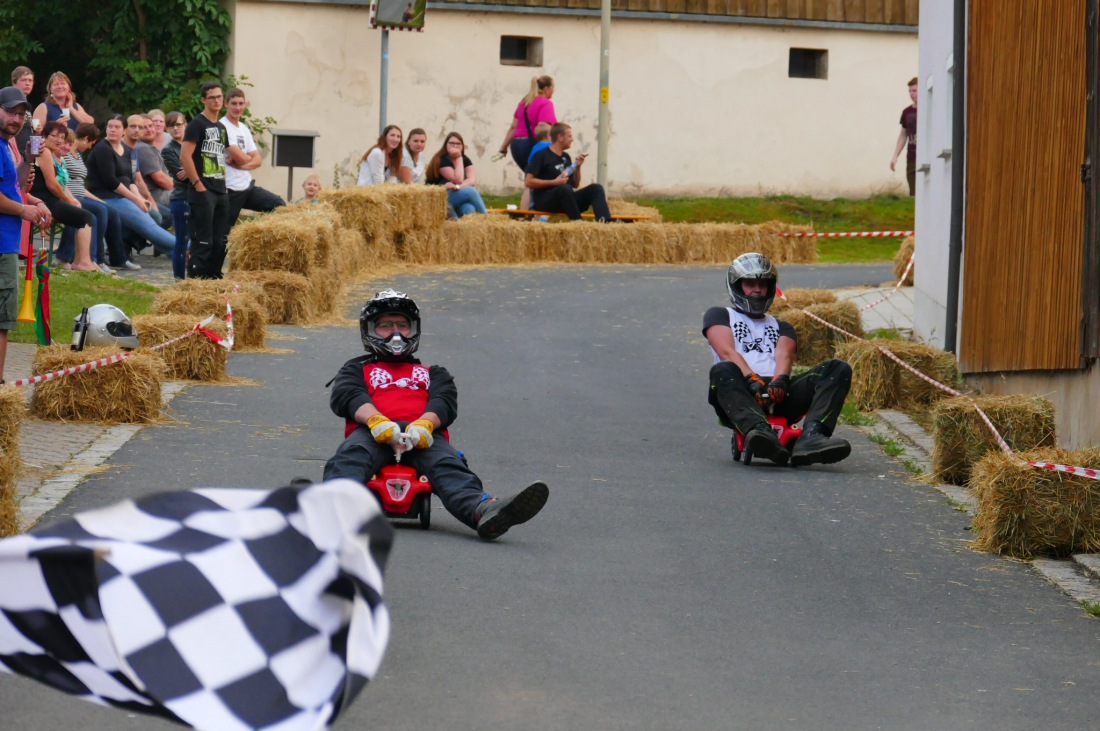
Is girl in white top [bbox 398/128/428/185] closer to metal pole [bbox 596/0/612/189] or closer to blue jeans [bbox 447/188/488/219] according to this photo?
blue jeans [bbox 447/188/488/219]

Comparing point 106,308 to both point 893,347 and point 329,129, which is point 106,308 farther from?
point 329,129

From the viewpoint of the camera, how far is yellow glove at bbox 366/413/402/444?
7949 mm

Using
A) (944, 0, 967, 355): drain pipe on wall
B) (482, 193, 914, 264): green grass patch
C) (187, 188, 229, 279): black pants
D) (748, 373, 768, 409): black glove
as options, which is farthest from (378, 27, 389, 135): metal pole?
(748, 373, 768, 409): black glove

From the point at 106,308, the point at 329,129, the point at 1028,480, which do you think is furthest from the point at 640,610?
the point at 329,129

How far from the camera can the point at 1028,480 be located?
8.07 metres

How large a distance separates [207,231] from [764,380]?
7.52m

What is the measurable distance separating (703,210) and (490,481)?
23220 mm

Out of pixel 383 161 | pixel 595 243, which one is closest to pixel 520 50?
pixel 595 243

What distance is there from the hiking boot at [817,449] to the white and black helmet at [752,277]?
1.01 metres

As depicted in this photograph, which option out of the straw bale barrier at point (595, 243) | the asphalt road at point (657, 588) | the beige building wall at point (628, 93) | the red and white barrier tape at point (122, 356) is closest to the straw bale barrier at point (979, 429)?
the asphalt road at point (657, 588)

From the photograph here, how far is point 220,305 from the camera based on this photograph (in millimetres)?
13766

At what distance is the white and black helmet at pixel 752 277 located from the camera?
1105 centimetres

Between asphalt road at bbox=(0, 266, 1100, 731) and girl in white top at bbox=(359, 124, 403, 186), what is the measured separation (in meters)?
10.1

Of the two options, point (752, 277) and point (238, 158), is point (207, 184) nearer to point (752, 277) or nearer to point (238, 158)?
point (238, 158)
